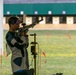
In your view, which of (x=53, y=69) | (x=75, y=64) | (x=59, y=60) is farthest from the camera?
(x=59, y=60)

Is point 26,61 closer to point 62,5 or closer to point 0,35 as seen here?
point 0,35

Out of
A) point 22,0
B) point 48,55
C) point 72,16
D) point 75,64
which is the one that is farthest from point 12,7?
point 75,64

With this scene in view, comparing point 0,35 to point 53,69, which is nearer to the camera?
point 53,69

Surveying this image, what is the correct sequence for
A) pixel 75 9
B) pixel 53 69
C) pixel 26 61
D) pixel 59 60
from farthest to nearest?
pixel 75 9 → pixel 59 60 → pixel 53 69 → pixel 26 61

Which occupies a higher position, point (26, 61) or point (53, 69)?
point (26, 61)

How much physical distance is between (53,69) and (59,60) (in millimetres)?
2410

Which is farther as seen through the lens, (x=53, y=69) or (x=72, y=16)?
(x=72, y=16)

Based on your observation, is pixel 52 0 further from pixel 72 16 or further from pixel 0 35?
pixel 0 35

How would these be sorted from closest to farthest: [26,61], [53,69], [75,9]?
[26,61] → [53,69] → [75,9]

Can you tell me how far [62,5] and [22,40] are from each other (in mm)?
39429

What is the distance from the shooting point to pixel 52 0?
149ft

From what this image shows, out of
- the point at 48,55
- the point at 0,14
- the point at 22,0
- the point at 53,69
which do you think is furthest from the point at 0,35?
the point at 22,0

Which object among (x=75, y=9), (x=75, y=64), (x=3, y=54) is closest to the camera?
(x=75, y=64)

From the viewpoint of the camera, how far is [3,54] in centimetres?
1590
